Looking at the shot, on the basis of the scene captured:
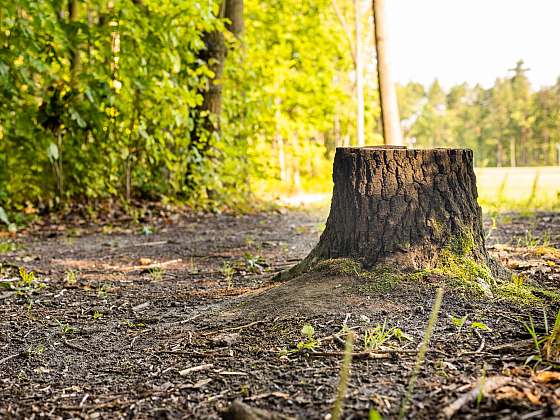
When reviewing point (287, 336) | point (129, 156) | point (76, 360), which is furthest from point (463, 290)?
point (129, 156)

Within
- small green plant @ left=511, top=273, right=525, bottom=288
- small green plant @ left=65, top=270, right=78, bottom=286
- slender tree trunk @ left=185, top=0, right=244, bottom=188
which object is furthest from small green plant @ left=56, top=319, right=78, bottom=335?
slender tree trunk @ left=185, top=0, right=244, bottom=188

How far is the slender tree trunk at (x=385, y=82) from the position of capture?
7.57 metres

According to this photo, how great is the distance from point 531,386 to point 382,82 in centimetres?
637

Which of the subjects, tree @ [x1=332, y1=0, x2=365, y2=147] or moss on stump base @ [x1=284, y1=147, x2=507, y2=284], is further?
tree @ [x1=332, y1=0, x2=365, y2=147]

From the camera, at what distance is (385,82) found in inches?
308

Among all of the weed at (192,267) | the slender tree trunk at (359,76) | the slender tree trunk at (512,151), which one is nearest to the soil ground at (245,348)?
the weed at (192,267)

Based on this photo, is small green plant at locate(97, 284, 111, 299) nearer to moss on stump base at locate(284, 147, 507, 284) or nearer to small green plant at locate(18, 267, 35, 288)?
small green plant at locate(18, 267, 35, 288)

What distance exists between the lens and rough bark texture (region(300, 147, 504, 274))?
301 centimetres

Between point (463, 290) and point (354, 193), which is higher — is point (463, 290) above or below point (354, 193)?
below

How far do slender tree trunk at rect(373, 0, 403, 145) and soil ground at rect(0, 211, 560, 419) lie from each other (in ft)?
12.1

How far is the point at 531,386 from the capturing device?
183 centimetres

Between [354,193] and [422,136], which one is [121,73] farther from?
[422,136]

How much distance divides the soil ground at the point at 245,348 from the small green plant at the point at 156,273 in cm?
1

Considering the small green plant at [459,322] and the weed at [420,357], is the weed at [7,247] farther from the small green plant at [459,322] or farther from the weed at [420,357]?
the weed at [420,357]
